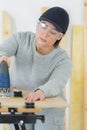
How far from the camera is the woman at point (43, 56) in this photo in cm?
151

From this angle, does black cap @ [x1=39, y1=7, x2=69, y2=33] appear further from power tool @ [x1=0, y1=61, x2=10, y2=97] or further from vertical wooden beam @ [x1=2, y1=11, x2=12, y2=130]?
vertical wooden beam @ [x1=2, y1=11, x2=12, y2=130]

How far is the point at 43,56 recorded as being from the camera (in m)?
1.58

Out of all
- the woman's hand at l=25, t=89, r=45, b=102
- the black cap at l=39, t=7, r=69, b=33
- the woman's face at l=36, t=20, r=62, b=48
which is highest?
the black cap at l=39, t=7, r=69, b=33

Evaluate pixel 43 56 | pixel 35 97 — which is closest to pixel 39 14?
pixel 43 56

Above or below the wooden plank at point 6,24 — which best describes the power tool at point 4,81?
below

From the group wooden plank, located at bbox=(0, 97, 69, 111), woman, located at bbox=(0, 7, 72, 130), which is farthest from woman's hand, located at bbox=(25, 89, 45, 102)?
woman, located at bbox=(0, 7, 72, 130)

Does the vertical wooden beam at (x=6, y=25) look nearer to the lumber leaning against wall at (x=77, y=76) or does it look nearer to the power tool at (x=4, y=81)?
the lumber leaning against wall at (x=77, y=76)

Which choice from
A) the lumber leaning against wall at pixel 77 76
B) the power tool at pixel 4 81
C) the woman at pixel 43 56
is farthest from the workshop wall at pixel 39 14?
the power tool at pixel 4 81

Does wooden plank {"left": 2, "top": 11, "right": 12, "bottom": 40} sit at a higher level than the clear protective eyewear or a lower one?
higher

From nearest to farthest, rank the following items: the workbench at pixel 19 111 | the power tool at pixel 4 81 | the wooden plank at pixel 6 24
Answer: the workbench at pixel 19 111 → the power tool at pixel 4 81 → the wooden plank at pixel 6 24

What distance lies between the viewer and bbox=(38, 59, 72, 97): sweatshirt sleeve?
1.36m

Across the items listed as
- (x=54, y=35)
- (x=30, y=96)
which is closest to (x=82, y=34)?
(x=54, y=35)

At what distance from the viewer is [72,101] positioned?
8.09 ft

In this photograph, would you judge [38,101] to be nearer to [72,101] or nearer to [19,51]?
[19,51]
